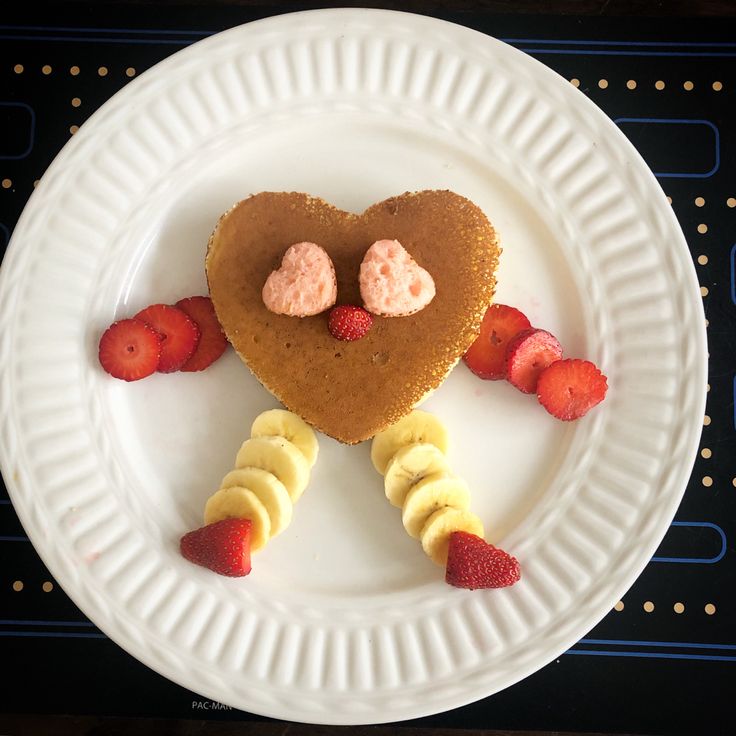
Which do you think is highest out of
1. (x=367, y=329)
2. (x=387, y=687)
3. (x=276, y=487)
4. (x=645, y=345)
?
(x=645, y=345)

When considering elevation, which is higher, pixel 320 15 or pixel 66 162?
pixel 320 15

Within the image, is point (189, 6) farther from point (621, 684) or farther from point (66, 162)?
point (621, 684)

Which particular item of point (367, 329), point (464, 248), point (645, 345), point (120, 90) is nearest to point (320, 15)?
point (120, 90)

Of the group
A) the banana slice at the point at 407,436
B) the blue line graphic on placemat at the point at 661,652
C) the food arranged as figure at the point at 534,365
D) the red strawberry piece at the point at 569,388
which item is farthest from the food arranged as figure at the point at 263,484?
the blue line graphic on placemat at the point at 661,652

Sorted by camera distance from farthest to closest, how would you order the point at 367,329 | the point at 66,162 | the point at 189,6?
the point at 189,6
the point at 66,162
the point at 367,329

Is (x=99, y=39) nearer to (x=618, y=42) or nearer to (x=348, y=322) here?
(x=348, y=322)

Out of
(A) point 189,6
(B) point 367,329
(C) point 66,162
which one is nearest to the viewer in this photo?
(B) point 367,329

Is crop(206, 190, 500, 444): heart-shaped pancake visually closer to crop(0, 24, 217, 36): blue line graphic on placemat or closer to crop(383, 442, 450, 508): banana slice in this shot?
crop(383, 442, 450, 508): banana slice
